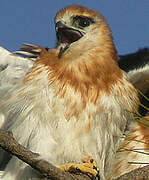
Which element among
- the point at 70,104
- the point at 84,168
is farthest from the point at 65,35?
the point at 84,168

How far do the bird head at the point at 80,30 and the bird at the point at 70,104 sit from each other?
0.04 feet

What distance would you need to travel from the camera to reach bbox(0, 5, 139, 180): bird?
5297 mm

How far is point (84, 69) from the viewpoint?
5789 millimetres

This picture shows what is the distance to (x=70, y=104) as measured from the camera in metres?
5.40

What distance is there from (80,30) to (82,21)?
0.17m

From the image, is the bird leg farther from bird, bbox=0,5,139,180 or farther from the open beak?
the open beak

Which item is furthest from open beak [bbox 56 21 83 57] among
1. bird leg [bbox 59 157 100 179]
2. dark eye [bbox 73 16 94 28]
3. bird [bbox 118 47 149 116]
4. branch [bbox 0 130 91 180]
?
branch [bbox 0 130 91 180]

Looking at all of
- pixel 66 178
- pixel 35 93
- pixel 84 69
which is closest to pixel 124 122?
pixel 84 69

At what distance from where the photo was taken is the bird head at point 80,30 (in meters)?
5.91

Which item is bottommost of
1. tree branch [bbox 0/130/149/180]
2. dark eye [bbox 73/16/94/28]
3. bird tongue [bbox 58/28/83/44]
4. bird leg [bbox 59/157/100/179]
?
bird leg [bbox 59/157/100/179]

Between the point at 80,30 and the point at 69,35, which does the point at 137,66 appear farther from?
the point at 69,35

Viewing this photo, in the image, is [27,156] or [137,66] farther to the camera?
[137,66]

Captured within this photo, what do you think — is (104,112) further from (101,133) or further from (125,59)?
(125,59)

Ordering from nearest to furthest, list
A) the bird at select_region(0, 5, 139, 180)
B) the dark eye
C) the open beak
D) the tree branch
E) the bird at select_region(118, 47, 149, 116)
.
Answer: the tree branch, the bird at select_region(0, 5, 139, 180), the open beak, the dark eye, the bird at select_region(118, 47, 149, 116)
